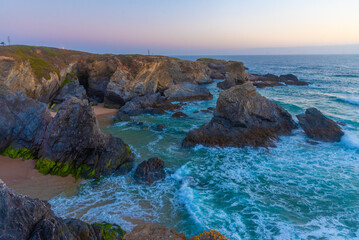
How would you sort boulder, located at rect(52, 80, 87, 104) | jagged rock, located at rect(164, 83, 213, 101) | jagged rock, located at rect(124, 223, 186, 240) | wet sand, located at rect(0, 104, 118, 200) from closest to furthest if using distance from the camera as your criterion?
jagged rock, located at rect(124, 223, 186, 240), wet sand, located at rect(0, 104, 118, 200), boulder, located at rect(52, 80, 87, 104), jagged rock, located at rect(164, 83, 213, 101)

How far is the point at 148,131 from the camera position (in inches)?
870

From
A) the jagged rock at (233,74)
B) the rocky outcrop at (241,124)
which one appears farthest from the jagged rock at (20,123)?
the jagged rock at (233,74)

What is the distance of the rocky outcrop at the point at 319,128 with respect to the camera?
64.0 ft

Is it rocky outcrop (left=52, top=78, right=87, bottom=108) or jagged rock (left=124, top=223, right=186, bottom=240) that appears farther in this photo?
rocky outcrop (left=52, top=78, right=87, bottom=108)

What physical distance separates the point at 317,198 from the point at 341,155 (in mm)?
7674

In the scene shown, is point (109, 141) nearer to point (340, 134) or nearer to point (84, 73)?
point (340, 134)

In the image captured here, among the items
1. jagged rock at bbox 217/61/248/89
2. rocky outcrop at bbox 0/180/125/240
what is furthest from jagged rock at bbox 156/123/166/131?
jagged rock at bbox 217/61/248/89

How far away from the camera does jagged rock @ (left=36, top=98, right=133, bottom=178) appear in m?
12.6

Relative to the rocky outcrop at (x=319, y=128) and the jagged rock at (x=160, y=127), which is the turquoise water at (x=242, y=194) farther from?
the jagged rock at (x=160, y=127)

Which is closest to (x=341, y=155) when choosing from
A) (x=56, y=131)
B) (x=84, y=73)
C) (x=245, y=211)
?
(x=245, y=211)

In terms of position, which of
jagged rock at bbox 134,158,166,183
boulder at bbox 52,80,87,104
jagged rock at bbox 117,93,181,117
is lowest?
jagged rock at bbox 134,158,166,183

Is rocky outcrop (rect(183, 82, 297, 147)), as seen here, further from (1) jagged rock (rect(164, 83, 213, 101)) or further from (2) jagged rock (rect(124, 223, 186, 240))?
(1) jagged rock (rect(164, 83, 213, 101))

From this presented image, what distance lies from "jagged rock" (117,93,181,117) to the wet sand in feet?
46.3

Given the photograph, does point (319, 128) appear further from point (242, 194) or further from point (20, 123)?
point (20, 123)
